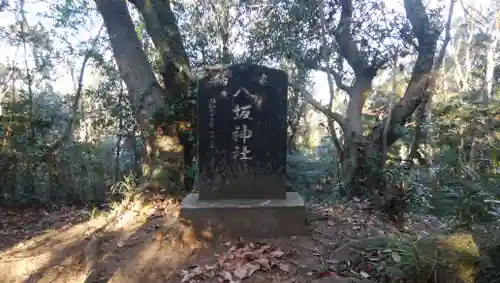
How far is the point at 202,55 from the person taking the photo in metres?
10.0

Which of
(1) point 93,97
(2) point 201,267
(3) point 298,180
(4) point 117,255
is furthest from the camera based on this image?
(3) point 298,180

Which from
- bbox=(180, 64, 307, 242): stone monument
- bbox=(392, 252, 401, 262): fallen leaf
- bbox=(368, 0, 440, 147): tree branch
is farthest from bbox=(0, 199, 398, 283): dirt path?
bbox=(368, 0, 440, 147): tree branch

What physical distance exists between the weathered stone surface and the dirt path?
0.68 metres

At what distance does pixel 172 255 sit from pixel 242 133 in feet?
5.38

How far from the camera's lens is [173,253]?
430cm

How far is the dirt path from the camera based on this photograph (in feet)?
12.4

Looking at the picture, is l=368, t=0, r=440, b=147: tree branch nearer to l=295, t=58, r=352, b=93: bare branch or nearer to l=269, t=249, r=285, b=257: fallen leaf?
l=295, t=58, r=352, b=93: bare branch

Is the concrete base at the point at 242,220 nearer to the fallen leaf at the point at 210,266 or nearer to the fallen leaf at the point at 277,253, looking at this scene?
the fallen leaf at the point at 277,253

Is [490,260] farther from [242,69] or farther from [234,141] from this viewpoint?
[242,69]

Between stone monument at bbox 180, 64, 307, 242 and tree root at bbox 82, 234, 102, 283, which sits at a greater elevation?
stone monument at bbox 180, 64, 307, 242

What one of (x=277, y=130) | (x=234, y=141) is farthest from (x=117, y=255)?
(x=277, y=130)

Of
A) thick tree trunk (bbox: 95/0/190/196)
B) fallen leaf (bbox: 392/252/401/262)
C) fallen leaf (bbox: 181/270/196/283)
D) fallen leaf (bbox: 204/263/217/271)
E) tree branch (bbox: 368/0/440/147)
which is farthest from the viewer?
tree branch (bbox: 368/0/440/147)

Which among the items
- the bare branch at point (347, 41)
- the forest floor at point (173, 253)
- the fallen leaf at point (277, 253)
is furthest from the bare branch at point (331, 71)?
the fallen leaf at point (277, 253)

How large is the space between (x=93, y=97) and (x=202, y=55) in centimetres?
343
